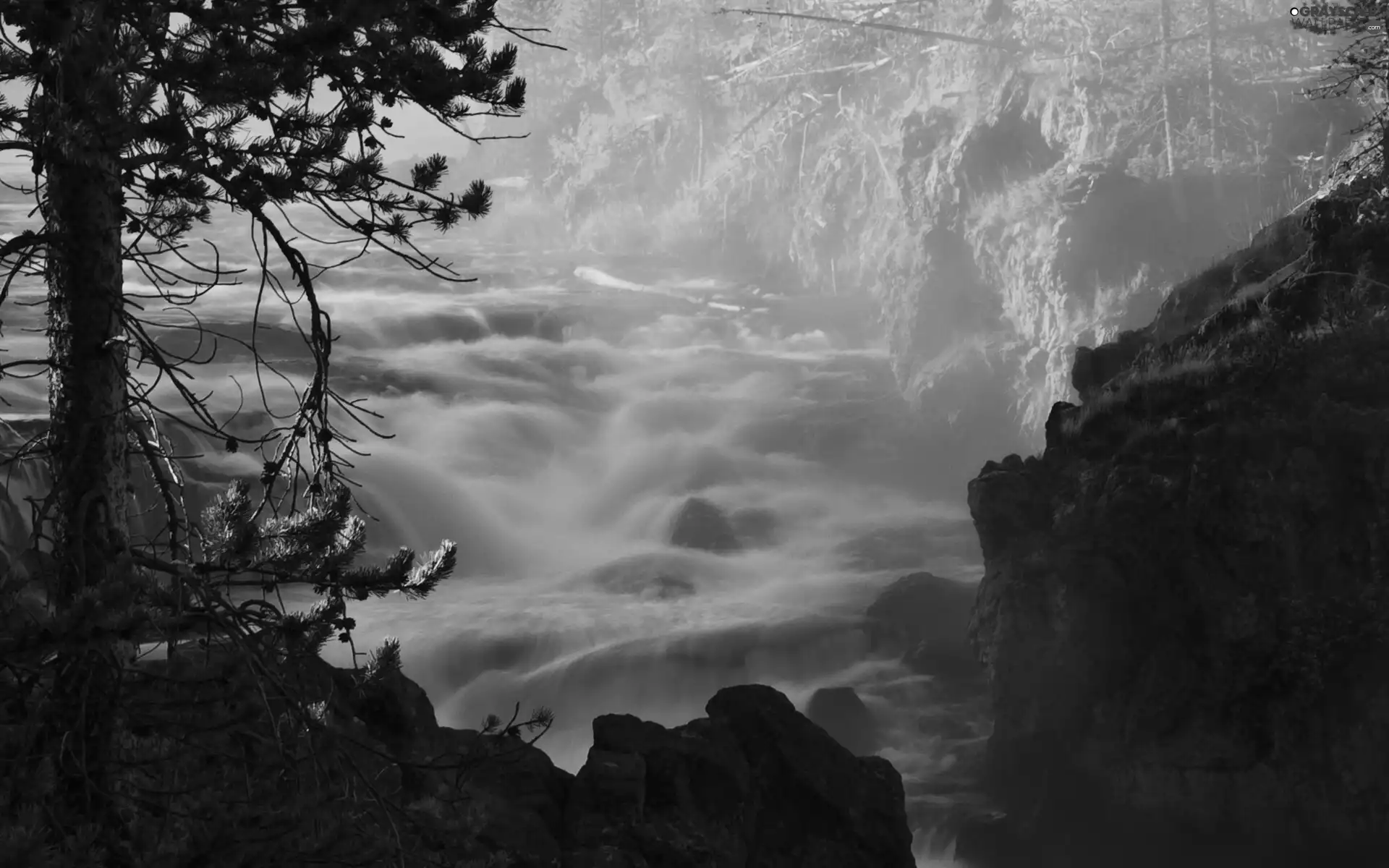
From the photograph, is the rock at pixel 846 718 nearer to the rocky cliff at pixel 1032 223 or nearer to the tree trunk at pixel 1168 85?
the rocky cliff at pixel 1032 223

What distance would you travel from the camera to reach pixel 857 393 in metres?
39.2

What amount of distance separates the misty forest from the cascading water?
0.47ft

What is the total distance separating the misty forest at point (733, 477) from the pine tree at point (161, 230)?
2 centimetres

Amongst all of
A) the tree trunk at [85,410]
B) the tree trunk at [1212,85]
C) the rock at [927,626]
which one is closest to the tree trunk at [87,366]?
the tree trunk at [85,410]

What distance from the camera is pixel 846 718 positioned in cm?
1656

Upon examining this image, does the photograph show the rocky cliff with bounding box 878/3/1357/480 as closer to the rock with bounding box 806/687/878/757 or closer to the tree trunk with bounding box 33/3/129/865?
the rock with bounding box 806/687/878/757

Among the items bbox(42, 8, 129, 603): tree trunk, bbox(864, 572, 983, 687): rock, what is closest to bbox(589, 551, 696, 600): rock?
bbox(864, 572, 983, 687): rock

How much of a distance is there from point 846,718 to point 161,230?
44.1 feet

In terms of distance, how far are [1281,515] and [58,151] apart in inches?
453

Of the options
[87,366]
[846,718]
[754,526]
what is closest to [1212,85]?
[754,526]

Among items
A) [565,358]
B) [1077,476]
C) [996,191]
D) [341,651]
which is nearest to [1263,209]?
[996,191]

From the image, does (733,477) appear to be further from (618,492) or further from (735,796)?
(735,796)

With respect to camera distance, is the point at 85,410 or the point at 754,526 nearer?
the point at 85,410

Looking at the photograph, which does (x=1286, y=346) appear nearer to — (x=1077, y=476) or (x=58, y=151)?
(x=1077, y=476)
